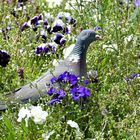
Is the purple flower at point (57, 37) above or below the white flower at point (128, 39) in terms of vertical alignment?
below

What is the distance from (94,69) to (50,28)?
25.8 inches

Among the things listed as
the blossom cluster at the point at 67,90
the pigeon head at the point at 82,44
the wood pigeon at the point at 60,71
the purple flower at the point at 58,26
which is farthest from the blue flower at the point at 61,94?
the purple flower at the point at 58,26

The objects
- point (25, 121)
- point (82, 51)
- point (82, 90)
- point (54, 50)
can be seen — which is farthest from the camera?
point (54, 50)

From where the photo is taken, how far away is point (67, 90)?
2.93 m

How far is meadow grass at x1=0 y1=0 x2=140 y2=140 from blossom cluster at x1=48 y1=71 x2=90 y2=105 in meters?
0.04

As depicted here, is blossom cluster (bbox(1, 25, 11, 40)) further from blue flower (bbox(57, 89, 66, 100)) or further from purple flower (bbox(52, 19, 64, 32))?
blue flower (bbox(57, 89, 66, 100))

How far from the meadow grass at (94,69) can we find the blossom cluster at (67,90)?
0.14 feet

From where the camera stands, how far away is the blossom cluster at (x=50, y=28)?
12.9 feet

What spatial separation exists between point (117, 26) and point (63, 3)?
89cm

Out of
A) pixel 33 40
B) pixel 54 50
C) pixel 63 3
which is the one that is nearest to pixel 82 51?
pixel 54 50

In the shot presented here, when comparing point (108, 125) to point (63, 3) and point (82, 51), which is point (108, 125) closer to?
point (82, 51)

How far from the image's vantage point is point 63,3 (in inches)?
186

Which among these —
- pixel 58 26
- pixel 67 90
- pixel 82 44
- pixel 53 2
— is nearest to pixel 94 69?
pixel 82 44

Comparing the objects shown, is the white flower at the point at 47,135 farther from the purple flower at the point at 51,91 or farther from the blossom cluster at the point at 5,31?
the blossom cluster at the point at 5,31
